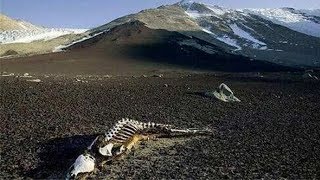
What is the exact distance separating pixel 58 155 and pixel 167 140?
3.11 metres

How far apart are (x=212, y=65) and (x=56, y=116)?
141ft

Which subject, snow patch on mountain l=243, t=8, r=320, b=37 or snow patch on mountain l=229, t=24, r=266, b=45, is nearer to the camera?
snow patch on mountain l=229, t=24, r=266, b=45

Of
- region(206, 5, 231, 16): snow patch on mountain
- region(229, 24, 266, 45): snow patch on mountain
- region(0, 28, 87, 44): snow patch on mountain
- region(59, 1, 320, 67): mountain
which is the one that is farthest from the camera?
region(206, 5, 231, 16): snow patch on mountain

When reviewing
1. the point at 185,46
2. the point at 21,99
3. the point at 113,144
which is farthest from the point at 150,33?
the point at 113,144

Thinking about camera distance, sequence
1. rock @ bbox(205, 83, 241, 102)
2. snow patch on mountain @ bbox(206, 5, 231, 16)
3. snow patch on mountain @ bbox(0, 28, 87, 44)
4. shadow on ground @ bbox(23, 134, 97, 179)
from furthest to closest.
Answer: snow patch on mountain @ bbox(206, 5, 231, 16), snow patch on mountain @ bbox(0, 28, 87, 44), rock @ bbox(205, 83, 241, 102), shadow on ground @ bbox(23, 134, 97, 179)

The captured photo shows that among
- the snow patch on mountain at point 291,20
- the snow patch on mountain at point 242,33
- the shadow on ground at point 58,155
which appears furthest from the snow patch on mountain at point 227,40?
the shadow on ground at point 58,155

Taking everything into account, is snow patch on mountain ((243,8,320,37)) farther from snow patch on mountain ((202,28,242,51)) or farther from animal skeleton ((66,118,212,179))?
animal skeleton ((66,118,212,179))

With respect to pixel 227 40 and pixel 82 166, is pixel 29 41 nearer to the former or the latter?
pixel 227 40

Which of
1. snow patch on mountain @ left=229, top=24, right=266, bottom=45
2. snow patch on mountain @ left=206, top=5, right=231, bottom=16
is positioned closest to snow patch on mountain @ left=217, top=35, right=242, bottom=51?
snow patch on mountain @ left=229, top=24, right=266, bottom=45

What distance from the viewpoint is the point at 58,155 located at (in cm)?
1155

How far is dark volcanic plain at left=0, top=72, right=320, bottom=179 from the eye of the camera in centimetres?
1041

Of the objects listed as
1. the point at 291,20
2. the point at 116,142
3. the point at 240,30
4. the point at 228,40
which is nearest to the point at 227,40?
the point at 228,40

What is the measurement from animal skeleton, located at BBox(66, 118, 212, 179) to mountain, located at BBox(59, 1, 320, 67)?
183 feet

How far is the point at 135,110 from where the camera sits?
18375mm
